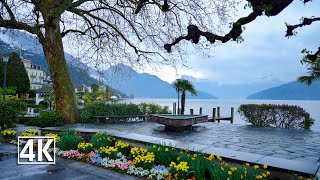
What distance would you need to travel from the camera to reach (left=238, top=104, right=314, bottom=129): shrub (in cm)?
1320

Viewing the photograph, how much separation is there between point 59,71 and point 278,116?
10.9m

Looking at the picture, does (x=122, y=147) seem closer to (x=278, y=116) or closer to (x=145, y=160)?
(x=145, y=160)

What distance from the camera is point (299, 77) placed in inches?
576

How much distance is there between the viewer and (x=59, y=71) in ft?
41.9

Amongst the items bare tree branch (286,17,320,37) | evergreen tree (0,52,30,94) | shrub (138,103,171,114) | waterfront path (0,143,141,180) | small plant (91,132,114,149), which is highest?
evergreen tree (0,52,30,94)

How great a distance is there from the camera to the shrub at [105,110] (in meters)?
13.8

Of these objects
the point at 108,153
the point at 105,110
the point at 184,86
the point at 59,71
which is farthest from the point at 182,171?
the point at 184,86

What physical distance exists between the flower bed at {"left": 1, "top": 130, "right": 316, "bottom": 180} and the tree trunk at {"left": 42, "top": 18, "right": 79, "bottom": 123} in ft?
20.8

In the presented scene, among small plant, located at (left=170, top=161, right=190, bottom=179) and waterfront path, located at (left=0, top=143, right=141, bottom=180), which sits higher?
small plant, located at (left=170, top=161, right=190, bottom=179)

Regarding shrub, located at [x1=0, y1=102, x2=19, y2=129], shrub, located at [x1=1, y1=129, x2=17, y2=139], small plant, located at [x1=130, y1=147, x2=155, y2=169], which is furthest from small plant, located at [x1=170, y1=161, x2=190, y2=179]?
shrub, located at [x1=0, y1=102, x2=19, y2=129]

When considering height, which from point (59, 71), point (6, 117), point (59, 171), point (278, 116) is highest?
point (59, 71)

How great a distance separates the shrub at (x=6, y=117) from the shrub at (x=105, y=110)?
3295 millimetres

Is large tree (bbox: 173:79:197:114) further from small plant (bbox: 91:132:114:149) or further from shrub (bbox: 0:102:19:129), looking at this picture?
small plant (bbox: 91:132:114:149)

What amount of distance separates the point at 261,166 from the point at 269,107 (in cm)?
1016
